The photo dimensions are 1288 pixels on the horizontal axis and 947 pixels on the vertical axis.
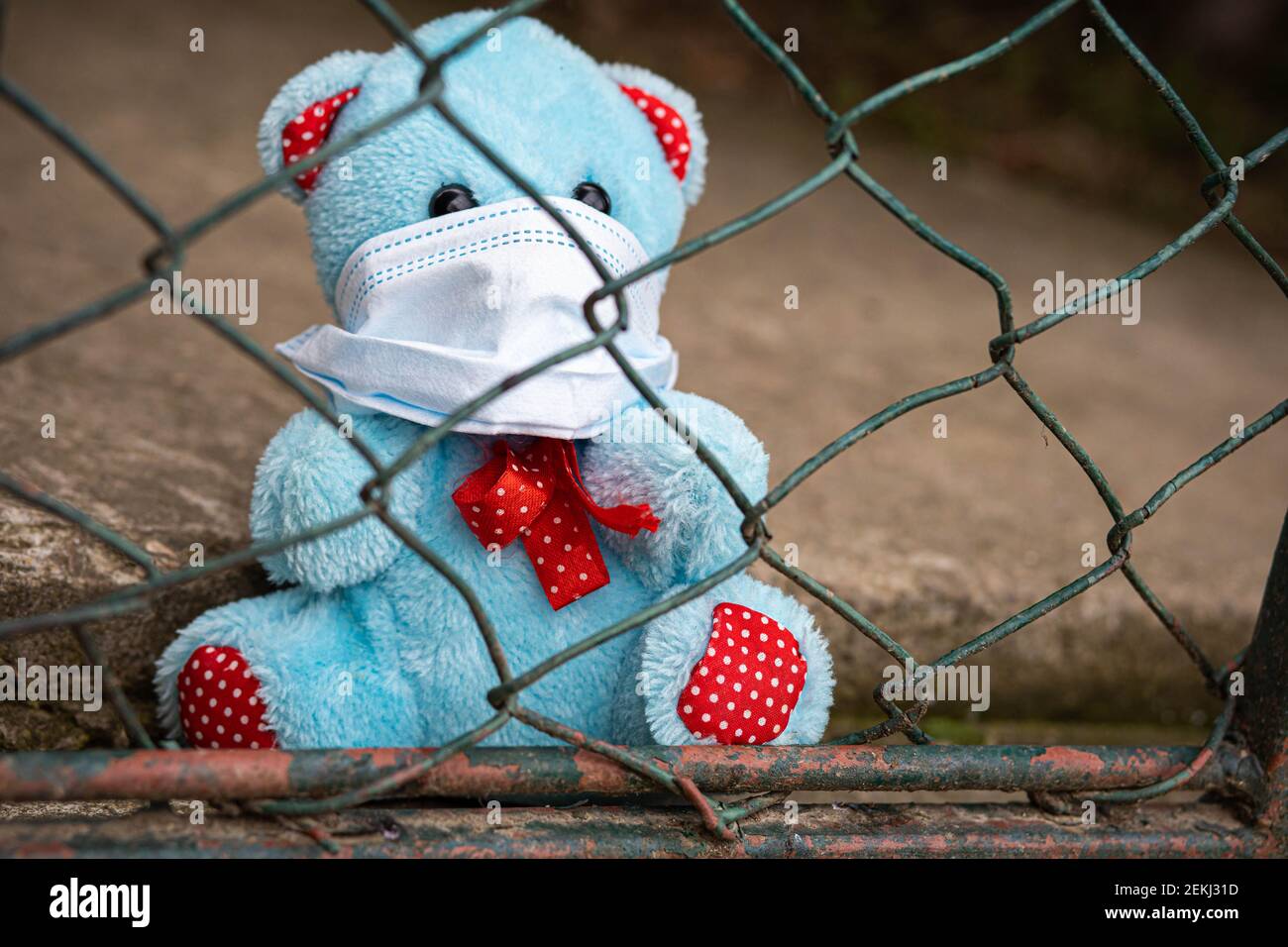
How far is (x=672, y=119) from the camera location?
1145 mm

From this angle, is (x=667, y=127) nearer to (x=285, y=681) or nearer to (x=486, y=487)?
(x=486, y=487)

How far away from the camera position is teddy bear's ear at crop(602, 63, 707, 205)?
1.14 meters

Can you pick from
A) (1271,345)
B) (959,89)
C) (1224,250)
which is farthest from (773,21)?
(1271,345)

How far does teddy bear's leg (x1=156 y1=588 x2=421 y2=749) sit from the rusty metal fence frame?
5.3 inches

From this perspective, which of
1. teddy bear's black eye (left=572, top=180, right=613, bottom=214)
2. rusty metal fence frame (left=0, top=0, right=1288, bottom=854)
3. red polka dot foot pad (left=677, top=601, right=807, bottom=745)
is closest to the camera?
rusty metal fence frame (left=0, top=0, right=1288, bottom=854)

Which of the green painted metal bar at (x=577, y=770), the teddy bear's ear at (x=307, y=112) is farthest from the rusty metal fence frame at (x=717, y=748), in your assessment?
the teddy bear's ear at (x=307, y=112)

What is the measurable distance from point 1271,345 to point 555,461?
2077 mm

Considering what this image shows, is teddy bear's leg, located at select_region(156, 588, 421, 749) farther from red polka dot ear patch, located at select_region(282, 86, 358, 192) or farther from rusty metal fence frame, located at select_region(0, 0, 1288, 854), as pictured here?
red polka dot ear patch, located at select_region(282, 86, 358, 192)

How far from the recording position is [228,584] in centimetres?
121

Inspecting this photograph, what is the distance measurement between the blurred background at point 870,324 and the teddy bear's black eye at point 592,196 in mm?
432

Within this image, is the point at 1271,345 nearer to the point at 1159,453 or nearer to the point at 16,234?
the point at 1159,453

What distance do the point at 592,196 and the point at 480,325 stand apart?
173 millimetres

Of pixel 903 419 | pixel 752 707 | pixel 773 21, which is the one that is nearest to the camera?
pixel 752 707

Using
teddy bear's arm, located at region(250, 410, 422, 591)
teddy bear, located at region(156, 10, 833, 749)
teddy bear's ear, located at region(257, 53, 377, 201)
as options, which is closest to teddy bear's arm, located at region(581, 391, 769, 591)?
teddy bear, located at region(156, 10, 833, 749)
